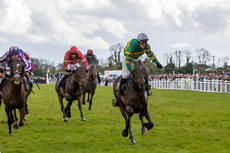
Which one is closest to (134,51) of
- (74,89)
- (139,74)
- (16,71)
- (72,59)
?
(139,74)

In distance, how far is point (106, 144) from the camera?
8.12 meters

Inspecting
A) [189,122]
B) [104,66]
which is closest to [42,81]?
[104,66]

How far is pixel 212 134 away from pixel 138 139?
2442 millimetres

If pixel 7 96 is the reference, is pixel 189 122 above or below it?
below

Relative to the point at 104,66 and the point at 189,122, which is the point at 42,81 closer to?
the point at 104,66

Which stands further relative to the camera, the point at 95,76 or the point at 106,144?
the point at 95,76

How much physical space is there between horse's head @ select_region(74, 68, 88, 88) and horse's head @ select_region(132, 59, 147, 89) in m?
5.02

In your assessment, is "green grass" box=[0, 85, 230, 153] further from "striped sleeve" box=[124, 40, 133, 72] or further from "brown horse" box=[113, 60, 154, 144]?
"striped sleeve" box=[124, 40, 133, 72]

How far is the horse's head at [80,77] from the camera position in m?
12.4

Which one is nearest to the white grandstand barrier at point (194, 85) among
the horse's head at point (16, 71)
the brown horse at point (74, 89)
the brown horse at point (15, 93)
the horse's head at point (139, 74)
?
the brown horse at point (74, 89)

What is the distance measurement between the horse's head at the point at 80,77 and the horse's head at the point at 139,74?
502 centimetres

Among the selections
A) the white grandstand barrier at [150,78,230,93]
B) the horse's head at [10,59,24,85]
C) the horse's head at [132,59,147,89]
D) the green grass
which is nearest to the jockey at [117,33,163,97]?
the horse's head at [132,59,147,89]

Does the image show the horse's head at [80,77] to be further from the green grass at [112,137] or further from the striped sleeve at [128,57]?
the striped sleeve at [128,57]

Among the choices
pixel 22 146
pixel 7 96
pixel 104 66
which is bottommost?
pixel 22 146
